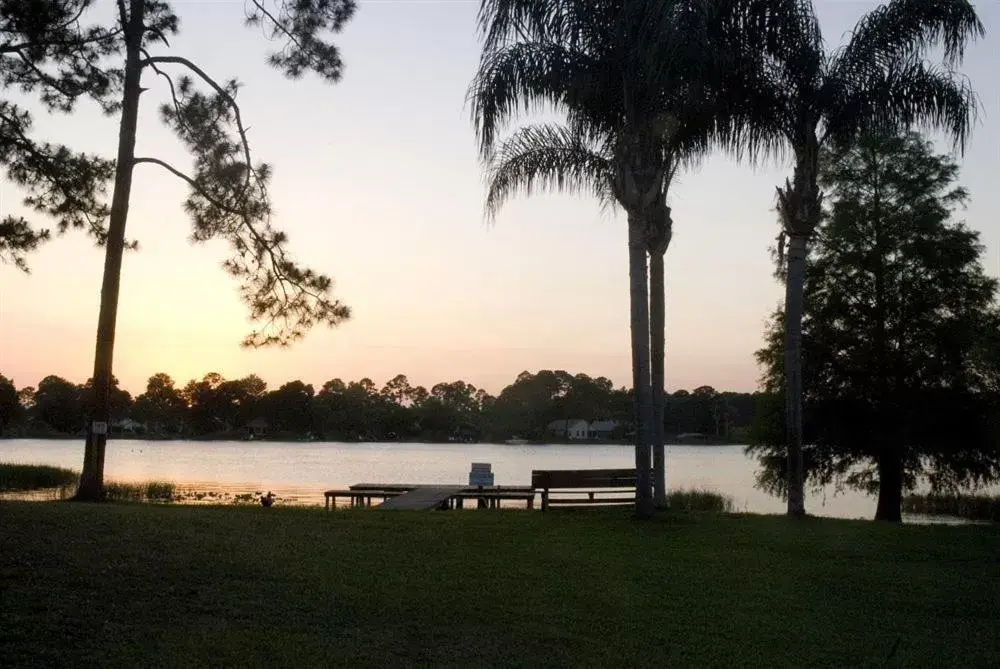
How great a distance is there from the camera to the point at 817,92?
57.7 feet

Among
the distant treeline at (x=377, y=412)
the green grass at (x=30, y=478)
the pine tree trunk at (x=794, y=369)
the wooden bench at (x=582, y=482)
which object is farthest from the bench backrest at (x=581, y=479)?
the distant treeline at (x=377, y=412)

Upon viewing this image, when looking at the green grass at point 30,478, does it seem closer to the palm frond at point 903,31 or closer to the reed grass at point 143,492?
the reed grass at point 143,492

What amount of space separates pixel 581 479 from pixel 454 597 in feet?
34.4

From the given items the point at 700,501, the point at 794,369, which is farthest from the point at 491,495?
the point at 794,369

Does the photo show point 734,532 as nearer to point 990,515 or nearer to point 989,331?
point 989,331

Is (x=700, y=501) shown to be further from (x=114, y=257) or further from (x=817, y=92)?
(x=114, y=257)

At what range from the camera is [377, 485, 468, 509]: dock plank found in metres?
19.2

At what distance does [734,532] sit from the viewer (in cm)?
1468

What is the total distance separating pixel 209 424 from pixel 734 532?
119403 millimetres

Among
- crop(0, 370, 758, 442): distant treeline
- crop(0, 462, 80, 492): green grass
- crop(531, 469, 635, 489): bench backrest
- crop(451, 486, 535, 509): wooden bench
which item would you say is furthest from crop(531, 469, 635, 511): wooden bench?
crop(0, 370, 758, 442): distant treeline

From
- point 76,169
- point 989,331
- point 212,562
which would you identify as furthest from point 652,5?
point 989,331

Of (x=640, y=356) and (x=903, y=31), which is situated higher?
(x=903, y=31)

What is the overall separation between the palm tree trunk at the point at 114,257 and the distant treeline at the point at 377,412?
98.3 meters

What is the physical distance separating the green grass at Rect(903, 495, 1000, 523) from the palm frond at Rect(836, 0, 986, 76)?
14782mm
